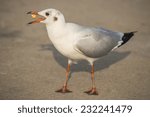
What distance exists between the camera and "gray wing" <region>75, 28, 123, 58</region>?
7.91m

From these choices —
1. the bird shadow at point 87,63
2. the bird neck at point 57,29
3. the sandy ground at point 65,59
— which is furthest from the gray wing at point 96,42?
the bird shadow at point 87,63

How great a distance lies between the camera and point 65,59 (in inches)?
393

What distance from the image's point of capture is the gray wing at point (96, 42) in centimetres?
791

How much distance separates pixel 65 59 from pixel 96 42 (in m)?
1.97

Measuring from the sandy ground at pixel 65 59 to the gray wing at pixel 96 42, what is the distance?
753mm

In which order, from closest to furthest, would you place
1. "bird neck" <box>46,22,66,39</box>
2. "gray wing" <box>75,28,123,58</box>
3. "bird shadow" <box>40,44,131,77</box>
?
"bird neck" <box>46,22,66,39</box>
"gray wing" <box>75,28,123,58</box>
"bird shadow" <box>40,44,131,77</box>

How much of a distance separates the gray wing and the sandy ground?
75cm

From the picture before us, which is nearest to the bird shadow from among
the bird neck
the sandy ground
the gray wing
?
the sandy ground

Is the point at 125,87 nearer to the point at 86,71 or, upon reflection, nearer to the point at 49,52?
the point at 86,71

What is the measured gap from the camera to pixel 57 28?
25.5 ft

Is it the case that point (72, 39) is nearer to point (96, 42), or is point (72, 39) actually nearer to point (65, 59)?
point (96, 42)

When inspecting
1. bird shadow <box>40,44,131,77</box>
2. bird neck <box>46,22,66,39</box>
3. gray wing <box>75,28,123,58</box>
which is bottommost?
bird shadow <box>40,44,131,77</box>

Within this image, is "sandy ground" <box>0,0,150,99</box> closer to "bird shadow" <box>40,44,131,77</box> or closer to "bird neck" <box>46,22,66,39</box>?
"bird shadow" <box>40,44,131,77</box>

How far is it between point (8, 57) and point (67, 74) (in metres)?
2.18
